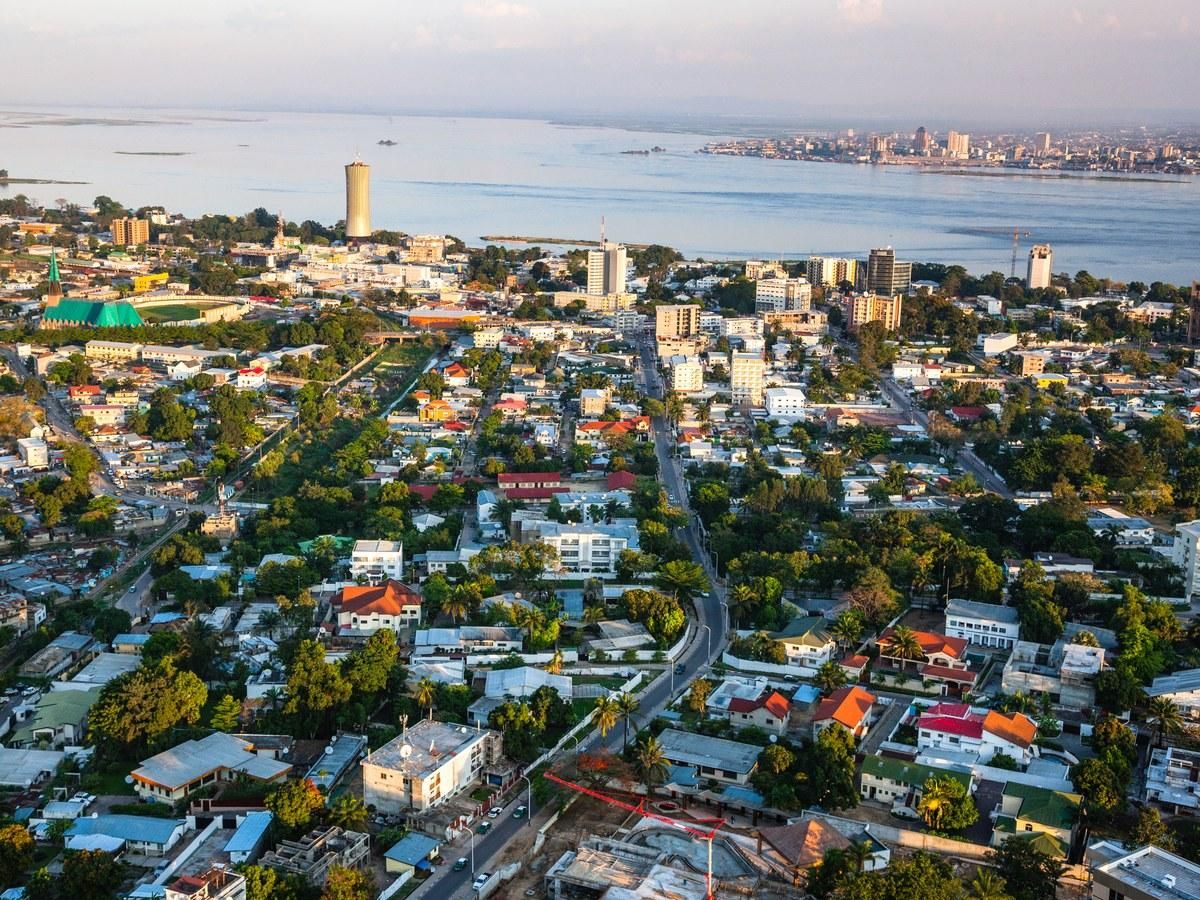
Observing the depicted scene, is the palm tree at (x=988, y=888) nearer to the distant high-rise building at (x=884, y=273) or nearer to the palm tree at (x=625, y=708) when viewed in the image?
the palm tree at (x=625, y=708)

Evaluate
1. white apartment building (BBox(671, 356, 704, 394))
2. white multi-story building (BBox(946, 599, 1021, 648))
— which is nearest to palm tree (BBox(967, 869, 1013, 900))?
white multi-story building (BBox(946, 599, 1021, 648))

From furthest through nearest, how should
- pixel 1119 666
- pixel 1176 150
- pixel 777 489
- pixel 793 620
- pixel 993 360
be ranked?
pixel 1176 150
pixel 993 360
pixel 777 489
pixel 793 620
pixel 1119 666

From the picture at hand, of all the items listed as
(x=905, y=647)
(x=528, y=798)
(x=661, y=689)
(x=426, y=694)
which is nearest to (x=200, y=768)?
(x=426, y=694)

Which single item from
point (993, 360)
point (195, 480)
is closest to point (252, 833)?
point (195, 480)

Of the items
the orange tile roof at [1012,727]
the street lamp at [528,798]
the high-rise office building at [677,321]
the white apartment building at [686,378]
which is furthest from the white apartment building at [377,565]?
the high-rise office building at [677,321]

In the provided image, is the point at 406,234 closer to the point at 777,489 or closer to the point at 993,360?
the point at 993,360

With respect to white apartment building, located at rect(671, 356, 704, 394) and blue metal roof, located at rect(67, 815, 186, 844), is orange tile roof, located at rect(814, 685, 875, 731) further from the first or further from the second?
white apartment building, located at rect(671, 356, 704, 394)
